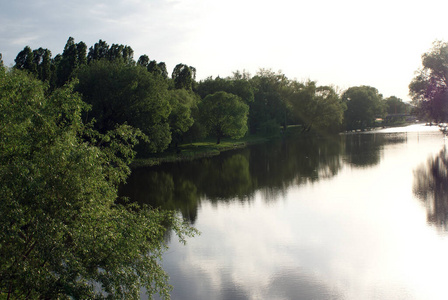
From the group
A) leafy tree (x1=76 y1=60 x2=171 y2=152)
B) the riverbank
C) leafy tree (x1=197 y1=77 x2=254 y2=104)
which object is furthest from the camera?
leafy tree (x1=197 y1=77 x2=254 y2=104)

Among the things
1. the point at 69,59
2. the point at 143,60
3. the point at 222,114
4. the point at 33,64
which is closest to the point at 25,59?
the point at 33,64

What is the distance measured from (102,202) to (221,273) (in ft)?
29.5

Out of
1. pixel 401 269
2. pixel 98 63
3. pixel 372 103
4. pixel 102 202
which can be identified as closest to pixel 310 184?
pixel 401 269

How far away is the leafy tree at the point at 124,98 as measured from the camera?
186ft

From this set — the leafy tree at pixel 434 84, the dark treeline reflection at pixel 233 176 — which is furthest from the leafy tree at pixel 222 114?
the leafy tree at pixel 434 84

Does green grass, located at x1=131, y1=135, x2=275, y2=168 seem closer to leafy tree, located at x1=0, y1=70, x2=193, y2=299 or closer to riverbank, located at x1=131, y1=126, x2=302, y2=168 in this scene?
riverbank, located at x1=131, y1=126, x2=302, y2=168

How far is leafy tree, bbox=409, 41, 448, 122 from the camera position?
52.8 meters

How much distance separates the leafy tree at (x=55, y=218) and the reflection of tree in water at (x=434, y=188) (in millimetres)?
21748

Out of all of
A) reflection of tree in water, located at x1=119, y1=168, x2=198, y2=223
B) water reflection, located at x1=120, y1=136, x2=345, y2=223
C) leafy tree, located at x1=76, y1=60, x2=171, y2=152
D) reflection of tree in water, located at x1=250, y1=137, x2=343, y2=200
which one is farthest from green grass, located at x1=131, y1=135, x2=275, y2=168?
reflection of tree in water, located at x1=119, y1=168, x2=198, y2=223

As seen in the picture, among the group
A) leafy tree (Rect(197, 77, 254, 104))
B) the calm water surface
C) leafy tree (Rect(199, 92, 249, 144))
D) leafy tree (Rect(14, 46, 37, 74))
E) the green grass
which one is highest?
leafy tree (Rect(14, 46, 37, 74))

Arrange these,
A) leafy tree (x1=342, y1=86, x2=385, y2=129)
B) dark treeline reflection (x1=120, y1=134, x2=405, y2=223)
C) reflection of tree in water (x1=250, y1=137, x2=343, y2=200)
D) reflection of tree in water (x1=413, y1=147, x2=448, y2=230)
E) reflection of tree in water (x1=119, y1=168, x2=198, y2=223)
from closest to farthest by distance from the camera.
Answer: reflection of tree in water (x1=413, y1=147, x2=448, y2=230) → reflection of tree in water (x1=119, y1=168, x2=198, y2=223) → dark treeline reflection (x1=120, y1=134, x2=405, y2=223) → reflection of tree in water (x1=250, y1=137, x2=343, y2=200) → leafy tree (x1=342, y1=86, x2=385, y2=129)

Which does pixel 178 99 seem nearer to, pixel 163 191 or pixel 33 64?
pixel 33 64

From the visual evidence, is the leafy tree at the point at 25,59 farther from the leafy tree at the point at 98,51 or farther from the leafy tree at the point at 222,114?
the leafy tree at the point at 222,114

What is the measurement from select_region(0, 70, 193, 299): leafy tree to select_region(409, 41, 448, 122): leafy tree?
49.4 metres
